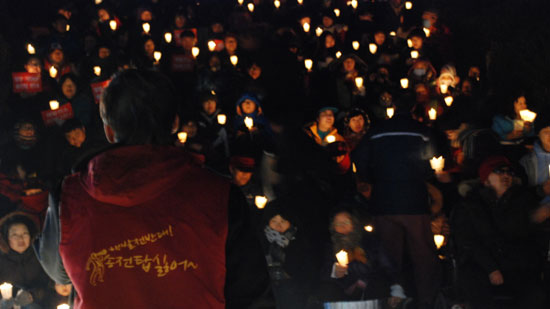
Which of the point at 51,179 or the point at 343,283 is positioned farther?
the point at 51,179

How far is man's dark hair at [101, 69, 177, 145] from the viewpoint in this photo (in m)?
2.01

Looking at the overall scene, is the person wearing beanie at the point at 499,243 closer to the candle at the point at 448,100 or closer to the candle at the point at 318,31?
the candle at the point at 448,100

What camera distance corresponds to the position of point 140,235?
1866 mm

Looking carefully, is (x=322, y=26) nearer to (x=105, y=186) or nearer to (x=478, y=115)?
(x=478, y=115)

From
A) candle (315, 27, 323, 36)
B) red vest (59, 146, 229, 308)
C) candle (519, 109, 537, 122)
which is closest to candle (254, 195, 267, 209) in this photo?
candle (519, 109, 537, 122)

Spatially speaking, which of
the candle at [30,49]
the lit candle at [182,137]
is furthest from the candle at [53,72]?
the lit candle at [182,137]

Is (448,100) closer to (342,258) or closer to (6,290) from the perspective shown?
(342,258)

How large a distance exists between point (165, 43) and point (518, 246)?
8495mm

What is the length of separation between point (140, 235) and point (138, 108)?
37 cm

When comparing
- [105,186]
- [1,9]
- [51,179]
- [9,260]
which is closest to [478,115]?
[51,179]

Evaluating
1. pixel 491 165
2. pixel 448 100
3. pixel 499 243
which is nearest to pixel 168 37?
pixel 448 100

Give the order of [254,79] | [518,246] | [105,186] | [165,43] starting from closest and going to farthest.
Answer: [105,186] → [518,246] → [254,79] → [165,43]

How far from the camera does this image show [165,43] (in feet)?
40.9

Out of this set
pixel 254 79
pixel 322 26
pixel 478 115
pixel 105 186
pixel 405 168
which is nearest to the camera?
pixel 105 186
